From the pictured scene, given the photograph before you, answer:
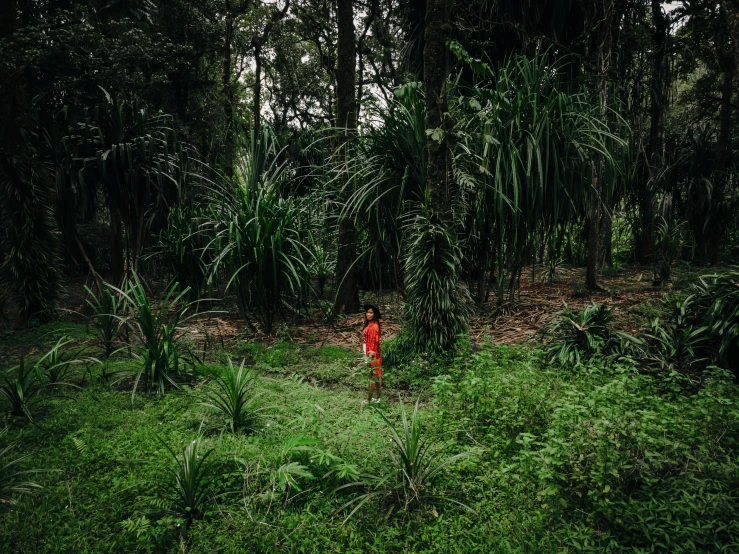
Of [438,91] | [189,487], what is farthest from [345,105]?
[189,487]

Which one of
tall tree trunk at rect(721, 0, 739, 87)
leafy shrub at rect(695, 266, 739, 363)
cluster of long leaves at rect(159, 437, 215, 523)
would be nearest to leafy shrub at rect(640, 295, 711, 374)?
leafy shrub at rect(695, 266, 739, 363)

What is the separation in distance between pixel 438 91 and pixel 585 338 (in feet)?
9.03

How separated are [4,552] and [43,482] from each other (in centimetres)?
56

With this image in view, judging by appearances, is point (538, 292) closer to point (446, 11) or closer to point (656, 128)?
point (446, 11)

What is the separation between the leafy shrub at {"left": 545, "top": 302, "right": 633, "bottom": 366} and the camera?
431cm

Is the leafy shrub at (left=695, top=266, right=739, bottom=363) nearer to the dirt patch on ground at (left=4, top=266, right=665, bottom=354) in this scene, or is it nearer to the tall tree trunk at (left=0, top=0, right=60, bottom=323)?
the dirt patch on ground at (left=4, top=266, right=665, bottom=354)

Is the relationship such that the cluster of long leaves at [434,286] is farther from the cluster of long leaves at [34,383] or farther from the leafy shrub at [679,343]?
the cluster of long leaves at [34,383]

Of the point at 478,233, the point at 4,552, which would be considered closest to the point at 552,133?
the point at 478,233

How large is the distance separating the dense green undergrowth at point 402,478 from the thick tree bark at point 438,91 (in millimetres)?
1953

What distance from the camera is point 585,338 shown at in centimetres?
441

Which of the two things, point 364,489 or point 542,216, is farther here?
point 542,216

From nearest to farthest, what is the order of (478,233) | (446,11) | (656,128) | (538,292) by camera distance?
(446,11) → (478,233) → (538,292) → (656,128)

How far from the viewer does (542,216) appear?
199 inches

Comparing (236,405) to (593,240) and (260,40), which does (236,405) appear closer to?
(593,240)
